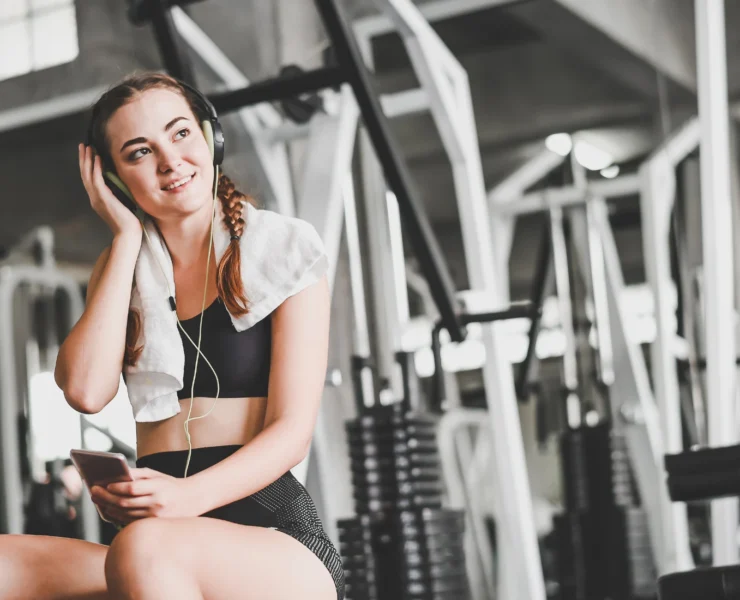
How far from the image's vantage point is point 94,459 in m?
0.95

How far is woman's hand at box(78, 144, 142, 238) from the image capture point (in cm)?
117

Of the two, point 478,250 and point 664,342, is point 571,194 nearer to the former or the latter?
point 664,342

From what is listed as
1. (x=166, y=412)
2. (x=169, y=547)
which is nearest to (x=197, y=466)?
(x=166, y=412)

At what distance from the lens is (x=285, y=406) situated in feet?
3.58

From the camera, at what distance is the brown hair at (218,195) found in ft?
3.70

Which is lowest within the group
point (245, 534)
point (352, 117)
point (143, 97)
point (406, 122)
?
point (245, 534)

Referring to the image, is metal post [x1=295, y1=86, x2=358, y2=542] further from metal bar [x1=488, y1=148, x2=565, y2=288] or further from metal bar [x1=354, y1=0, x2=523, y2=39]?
metal bar [x1=488, y1=148, x2=565, y2=288]

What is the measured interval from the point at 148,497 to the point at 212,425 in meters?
0.16

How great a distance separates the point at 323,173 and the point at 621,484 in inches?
72.2

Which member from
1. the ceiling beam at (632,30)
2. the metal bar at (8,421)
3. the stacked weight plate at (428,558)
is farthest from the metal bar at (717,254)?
the metal bar at (8,421)

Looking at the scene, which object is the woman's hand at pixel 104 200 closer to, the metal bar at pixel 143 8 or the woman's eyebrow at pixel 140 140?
the woman's eyebrow at pixel 140 140

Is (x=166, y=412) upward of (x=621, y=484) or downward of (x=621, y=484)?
upward

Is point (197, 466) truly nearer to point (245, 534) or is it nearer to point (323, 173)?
point (245, 534)

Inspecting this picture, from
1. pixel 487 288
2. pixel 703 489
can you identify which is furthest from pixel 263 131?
pixel 703 489
